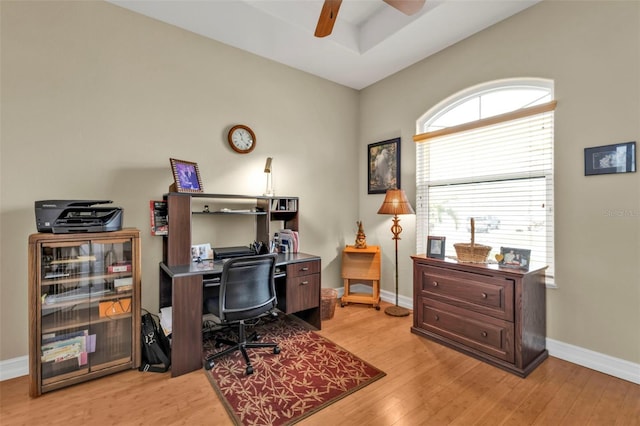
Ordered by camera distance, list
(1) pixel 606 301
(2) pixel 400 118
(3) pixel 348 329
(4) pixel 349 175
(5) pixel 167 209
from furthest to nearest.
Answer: (4) pixel 349 175
(2) pixel 400 118
(3) pixel 348 329
(5) pixel 167 209
(1) pixel 606 301

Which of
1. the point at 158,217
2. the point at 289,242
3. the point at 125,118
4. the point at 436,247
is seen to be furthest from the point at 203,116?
the point at 436,247

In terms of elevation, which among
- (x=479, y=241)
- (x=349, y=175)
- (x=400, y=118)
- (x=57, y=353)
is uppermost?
(x=400, y=118)

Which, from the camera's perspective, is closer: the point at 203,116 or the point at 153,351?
the point at 153,351

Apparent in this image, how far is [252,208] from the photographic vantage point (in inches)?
131

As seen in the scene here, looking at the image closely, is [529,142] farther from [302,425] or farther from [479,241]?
[302,425]

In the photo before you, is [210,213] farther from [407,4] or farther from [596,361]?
[596,361]

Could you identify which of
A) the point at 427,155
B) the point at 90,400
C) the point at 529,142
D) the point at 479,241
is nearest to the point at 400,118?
the point at 427,155

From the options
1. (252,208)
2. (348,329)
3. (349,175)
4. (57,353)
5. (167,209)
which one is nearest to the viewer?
(57,353)

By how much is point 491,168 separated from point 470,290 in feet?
4.33

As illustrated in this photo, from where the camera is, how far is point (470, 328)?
2.50 m

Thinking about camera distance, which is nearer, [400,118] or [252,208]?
[252,208]

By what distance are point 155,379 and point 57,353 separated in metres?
0.70

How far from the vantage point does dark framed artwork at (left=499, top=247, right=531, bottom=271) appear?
91.9 inches

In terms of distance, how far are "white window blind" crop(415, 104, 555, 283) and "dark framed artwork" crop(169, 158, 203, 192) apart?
260 centimetres
